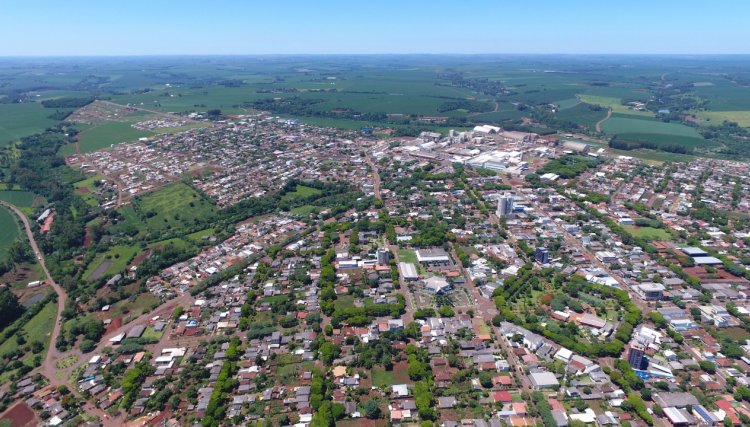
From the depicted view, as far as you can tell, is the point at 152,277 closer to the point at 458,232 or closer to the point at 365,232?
the point at 365,232

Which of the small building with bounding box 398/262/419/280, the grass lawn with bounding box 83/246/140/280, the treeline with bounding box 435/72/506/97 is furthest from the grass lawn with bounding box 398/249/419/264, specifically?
the treeline with bounding box 435/72/506/97

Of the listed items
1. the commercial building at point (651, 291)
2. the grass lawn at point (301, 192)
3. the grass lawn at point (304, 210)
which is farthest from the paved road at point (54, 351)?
the commercial building at point (651, 291)

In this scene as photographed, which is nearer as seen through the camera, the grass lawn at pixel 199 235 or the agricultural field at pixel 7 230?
the agricultural field at pixel 7 230

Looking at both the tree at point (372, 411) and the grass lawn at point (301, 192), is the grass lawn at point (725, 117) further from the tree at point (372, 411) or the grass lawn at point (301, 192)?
the tree at point (372, 411)

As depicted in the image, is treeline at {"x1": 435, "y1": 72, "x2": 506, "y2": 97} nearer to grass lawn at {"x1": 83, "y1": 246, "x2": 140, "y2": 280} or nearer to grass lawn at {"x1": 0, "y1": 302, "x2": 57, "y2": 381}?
grass lawn at {"x1": 83, "y1": 246, "x2": 140, "y2": 280}

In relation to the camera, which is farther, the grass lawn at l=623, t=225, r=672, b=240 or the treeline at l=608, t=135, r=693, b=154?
the treeline at l=608, t=135, r=693, b=154

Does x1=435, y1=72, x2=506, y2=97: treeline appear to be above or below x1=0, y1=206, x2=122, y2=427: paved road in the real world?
above

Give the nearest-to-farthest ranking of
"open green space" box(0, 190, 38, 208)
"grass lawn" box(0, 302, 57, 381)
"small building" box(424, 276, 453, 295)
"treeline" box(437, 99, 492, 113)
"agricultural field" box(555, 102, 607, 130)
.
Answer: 1. "grass lawn" box(0, 302, 57, 381)
2. "small building" box(424, 276, 453, 295)
3. "open green space" box(0, 190, 38, 208)
4. "agricultural field" box(555, 102, 607, 130)
5. "treeline" box(437, 99, 492, 113)
